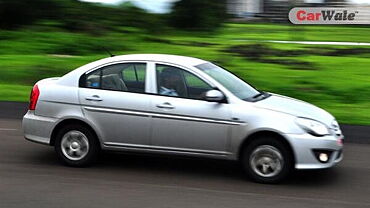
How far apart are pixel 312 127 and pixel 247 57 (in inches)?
467

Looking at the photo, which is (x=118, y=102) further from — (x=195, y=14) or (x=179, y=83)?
(x=195, y=14)

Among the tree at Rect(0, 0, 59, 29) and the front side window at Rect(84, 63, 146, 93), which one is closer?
the front side window at Rect(84, 63, 146, 93)

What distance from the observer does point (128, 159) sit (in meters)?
8.15

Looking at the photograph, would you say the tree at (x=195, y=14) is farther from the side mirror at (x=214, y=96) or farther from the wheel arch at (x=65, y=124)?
the side mirror at (x=214, y=96)

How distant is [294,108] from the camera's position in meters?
7.19

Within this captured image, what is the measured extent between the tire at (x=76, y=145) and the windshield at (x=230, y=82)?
1698 millimetres

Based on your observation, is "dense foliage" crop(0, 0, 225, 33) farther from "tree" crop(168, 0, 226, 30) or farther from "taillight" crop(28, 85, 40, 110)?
"taillight" crop(28, 85, 40, 110)

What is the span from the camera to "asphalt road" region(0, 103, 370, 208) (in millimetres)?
6113

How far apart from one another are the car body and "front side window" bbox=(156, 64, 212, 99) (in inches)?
0.5

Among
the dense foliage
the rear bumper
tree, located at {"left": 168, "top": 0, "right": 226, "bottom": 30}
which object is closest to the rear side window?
the rear bumper

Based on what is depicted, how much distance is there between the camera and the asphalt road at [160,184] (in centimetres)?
611

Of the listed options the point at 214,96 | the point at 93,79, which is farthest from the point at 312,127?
the point at 93,79

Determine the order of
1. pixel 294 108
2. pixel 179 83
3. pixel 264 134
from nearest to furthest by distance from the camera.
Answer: pixel 264 134 < pixel 294 108 < pixel 179 83

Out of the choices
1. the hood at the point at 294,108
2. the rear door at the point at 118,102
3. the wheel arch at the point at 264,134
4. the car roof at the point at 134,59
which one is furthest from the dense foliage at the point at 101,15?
the wheel arch at the point at 264,134
